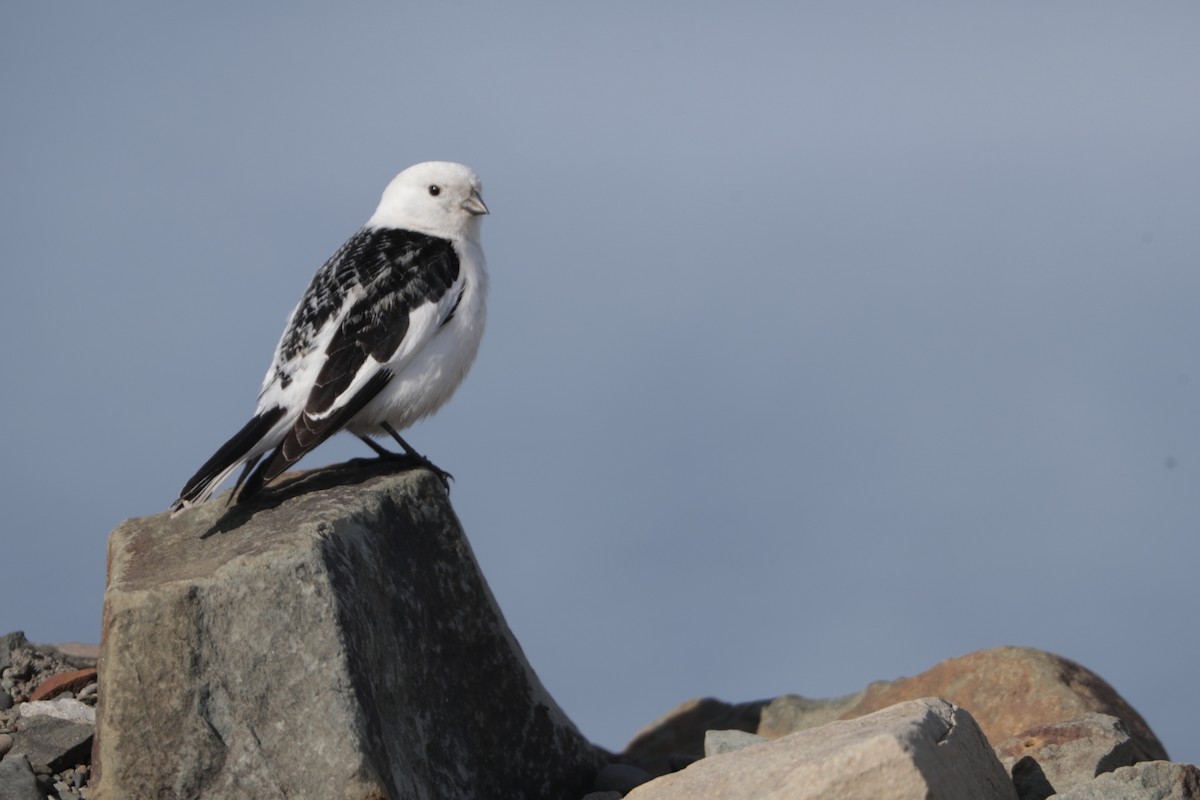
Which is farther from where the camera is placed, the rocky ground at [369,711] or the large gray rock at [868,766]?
the rocky ground at [369,711]

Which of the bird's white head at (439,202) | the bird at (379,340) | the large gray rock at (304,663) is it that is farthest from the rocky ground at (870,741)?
the bird's white head at (439,202)

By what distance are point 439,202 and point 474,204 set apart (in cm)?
19

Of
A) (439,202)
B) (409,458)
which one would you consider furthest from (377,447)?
(439,202)

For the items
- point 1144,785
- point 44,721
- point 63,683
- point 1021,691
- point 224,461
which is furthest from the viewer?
point 1021,691

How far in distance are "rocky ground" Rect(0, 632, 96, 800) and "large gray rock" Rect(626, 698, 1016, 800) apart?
262 centimetres

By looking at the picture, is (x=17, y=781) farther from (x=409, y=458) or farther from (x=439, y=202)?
(x=439, y=202)

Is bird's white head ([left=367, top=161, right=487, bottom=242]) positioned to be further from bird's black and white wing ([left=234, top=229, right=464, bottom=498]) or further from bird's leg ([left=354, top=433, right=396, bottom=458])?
bird's leg ([left=354, top=433, right=396, bottom=458])

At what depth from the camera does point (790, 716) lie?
8586 mm

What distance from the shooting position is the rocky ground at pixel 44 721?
6539 mm

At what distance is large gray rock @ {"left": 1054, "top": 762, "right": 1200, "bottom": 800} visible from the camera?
577 centimetres

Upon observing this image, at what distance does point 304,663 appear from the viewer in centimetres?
561

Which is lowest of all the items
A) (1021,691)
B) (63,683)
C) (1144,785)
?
(1144,785)

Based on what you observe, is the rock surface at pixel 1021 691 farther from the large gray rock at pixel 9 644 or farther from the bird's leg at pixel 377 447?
the large gray rock at pixel 9 644

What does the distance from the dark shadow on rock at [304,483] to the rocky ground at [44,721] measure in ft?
4.13
